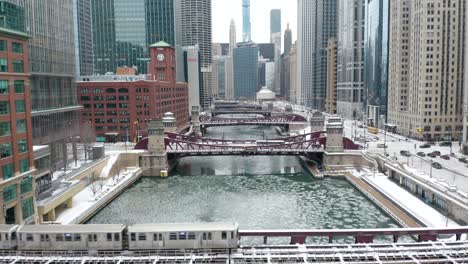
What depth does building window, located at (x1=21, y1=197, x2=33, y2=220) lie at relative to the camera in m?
46.1

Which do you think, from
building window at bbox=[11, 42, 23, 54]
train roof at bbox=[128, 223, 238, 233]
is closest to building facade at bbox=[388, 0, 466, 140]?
train roof at bbox=[128, 223, 238, 233]

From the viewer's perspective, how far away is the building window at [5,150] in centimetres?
4295

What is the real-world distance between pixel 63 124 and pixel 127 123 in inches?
1498

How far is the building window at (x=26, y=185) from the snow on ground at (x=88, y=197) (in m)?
6.67

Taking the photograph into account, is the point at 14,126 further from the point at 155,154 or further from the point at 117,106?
the point at 117,106

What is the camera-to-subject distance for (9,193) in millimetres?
43406

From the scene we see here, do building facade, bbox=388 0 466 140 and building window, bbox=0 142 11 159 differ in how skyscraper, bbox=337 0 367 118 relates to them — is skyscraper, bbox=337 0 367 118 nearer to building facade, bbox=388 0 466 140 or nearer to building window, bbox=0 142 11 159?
building facade, bbox=388 0 466 140

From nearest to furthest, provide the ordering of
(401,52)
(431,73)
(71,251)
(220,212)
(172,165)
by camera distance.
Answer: (71,251)
(220,212)
(172,165)
(431,73)
(401,52)

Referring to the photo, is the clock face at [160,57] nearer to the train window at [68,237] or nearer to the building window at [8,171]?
the building window at [8,171]

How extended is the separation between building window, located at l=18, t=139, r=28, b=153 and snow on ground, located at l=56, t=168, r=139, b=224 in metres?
10.0

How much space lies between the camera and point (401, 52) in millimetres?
130875

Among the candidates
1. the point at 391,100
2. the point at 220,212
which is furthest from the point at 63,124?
the point at 391,100

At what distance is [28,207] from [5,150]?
6.96 m

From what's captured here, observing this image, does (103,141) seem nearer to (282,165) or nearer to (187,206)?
(282,165)
